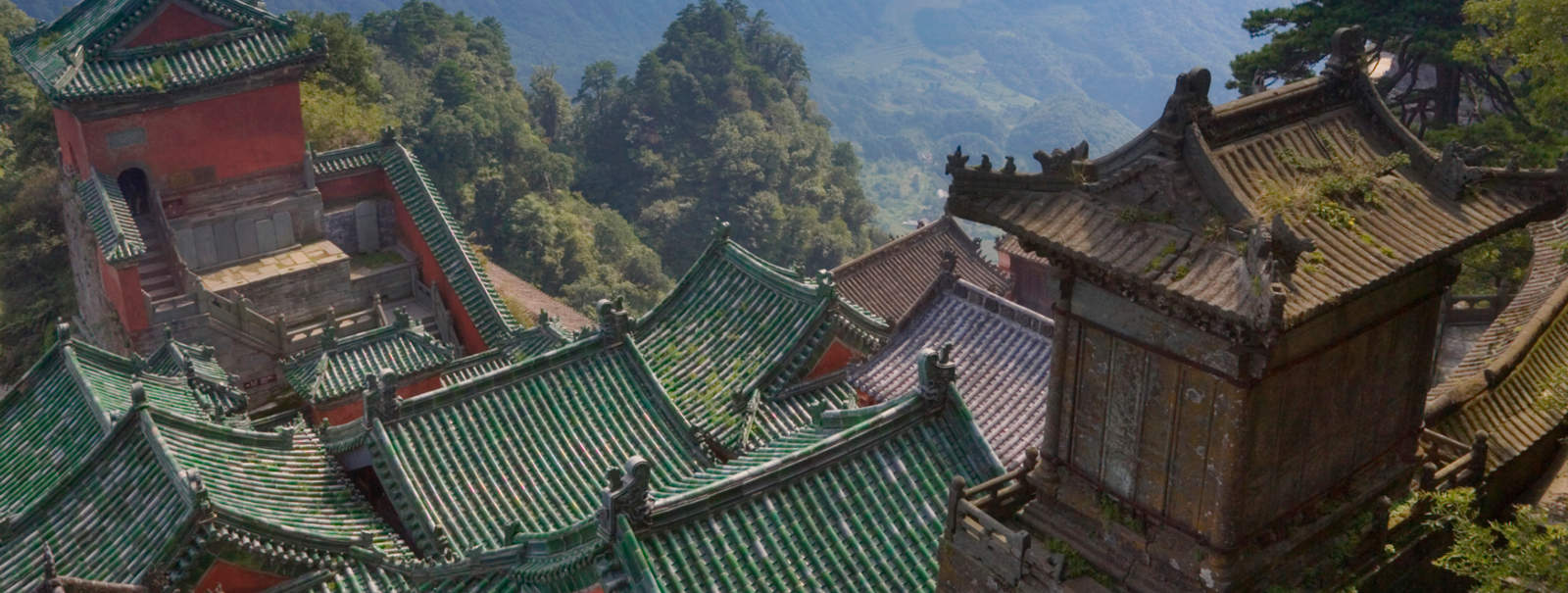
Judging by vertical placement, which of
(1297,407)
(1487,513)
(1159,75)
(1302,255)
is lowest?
(1159,75)

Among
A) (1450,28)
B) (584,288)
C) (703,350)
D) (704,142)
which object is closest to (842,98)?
(704,142)

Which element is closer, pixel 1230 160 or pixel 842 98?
pixel 1230 160

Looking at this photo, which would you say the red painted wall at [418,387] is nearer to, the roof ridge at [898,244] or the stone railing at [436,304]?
the stone railing at [436,304]

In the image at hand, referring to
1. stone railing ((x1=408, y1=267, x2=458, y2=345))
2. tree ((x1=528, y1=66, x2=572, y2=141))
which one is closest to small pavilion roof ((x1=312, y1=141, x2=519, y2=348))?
stone railing ((x1=408, y1=267, x2=458, y2=345))

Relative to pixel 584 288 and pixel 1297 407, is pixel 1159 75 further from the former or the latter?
pixel 1297 407

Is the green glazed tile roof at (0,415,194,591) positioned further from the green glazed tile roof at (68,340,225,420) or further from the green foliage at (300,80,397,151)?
the green foliage at (300,80,397,151)
